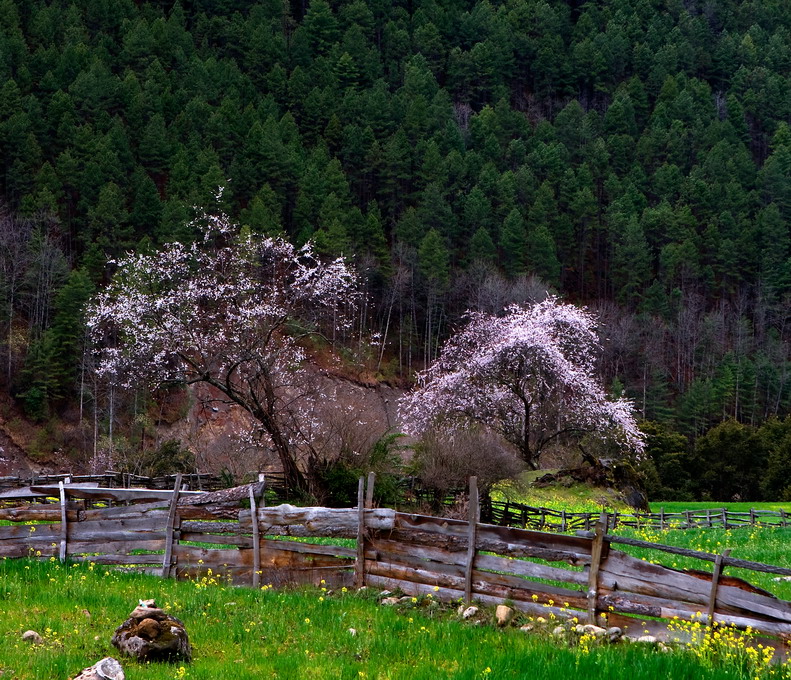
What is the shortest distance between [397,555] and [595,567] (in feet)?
10.7

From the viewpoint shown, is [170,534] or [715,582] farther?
[170,534]

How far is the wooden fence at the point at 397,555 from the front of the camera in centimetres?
1070

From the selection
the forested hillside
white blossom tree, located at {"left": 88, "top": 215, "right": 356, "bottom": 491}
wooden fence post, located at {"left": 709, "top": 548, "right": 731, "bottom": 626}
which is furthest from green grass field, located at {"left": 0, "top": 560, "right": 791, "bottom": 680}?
the forested hillside

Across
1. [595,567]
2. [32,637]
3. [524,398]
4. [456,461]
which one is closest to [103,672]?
[32,637]

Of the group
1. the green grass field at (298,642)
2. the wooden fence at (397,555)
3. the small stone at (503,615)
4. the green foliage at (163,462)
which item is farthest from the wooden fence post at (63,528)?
the green foliage at (163,462)

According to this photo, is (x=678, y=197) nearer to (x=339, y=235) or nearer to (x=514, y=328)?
(x=339, y=235)

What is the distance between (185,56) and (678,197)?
6841 cm

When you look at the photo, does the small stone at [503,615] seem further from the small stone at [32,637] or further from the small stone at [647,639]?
the small stone at [32,637]

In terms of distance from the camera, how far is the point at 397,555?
1340 centimetres

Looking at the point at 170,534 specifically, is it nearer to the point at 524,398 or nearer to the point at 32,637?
the point at 32,637

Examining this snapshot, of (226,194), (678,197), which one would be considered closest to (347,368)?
(226,194)

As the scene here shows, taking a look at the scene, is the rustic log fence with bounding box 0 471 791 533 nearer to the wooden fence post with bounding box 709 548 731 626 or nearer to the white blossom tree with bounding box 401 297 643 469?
the white blossom tree with bounding box 401 297 643 469

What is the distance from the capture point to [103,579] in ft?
44.8

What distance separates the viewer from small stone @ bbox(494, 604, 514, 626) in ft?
37.5
